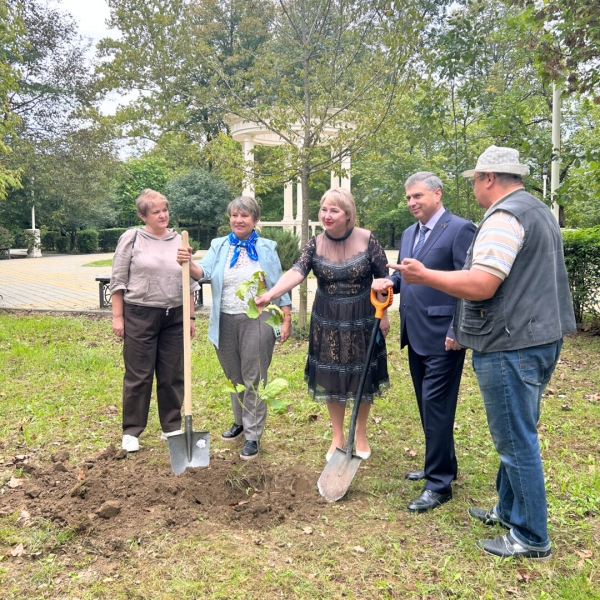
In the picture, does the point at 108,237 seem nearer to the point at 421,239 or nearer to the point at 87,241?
the point at 87,241

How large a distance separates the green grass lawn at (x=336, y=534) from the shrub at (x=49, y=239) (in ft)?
96.0

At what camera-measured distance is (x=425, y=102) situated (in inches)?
285

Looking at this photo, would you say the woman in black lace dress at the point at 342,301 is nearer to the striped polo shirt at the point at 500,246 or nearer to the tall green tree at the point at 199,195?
the striped polo shirt at the point at 500,246

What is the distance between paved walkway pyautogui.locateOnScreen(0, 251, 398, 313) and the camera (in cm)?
1075

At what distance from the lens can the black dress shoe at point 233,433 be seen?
14.5 feet

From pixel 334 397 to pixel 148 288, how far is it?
1532 mm

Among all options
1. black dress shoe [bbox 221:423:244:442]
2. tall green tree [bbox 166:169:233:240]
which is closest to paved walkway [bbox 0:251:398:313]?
black dress shoe [bbox 221:423:244:442]

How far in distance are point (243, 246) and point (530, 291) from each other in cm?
211

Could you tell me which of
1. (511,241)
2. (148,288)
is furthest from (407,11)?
(511,241)

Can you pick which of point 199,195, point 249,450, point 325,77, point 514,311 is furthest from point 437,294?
point 199,195

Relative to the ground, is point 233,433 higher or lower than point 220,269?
lower

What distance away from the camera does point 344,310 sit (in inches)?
143

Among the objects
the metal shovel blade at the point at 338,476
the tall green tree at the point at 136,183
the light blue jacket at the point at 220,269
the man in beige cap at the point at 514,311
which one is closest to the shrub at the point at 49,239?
the tall green tree at the point at 136,183

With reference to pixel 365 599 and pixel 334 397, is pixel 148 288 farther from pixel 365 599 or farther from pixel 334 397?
pixel 365 599
